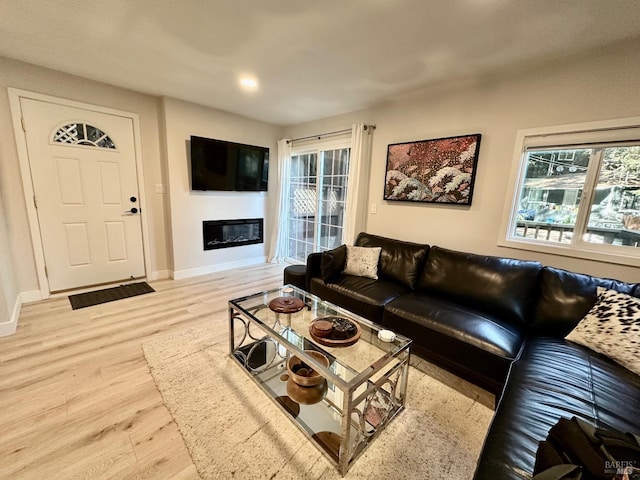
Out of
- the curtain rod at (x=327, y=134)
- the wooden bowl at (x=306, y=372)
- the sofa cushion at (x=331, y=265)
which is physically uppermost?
the curtain rod at (x=327, y=134)

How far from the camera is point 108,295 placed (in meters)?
3.05

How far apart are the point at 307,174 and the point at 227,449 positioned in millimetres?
3734

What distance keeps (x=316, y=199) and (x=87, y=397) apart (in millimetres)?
3363

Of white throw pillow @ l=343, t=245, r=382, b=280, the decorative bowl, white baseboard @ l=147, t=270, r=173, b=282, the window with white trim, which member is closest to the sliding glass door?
white throw pillow @ l=343, t=245, r=382, b=280

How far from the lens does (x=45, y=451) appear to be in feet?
4.26

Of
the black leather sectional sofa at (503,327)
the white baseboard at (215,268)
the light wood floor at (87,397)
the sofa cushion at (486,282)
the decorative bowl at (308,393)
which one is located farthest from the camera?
the white baseboard at (215,268)

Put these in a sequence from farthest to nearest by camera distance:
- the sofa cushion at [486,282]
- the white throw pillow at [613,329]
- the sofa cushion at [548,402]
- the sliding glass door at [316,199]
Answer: the sliding glass door at [316,199]
the sofa cushion at [486,282]
the white throw pillow at [613,329]
the sofa cushion at [548,402]


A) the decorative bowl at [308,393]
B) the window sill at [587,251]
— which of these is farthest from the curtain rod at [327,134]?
the decorative bowl at [308,393]

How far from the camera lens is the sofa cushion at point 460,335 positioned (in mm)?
1630

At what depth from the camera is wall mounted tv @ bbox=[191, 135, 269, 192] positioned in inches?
142

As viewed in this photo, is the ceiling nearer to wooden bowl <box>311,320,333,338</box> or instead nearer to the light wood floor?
wooden bowl <box>311,320,333,338</box>

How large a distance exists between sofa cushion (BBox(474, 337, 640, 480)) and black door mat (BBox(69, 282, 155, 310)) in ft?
11.7

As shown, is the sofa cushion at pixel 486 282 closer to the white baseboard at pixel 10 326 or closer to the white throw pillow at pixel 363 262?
the white throw pillow at pixel 363 262

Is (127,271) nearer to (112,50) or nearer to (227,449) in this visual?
(112,50)
